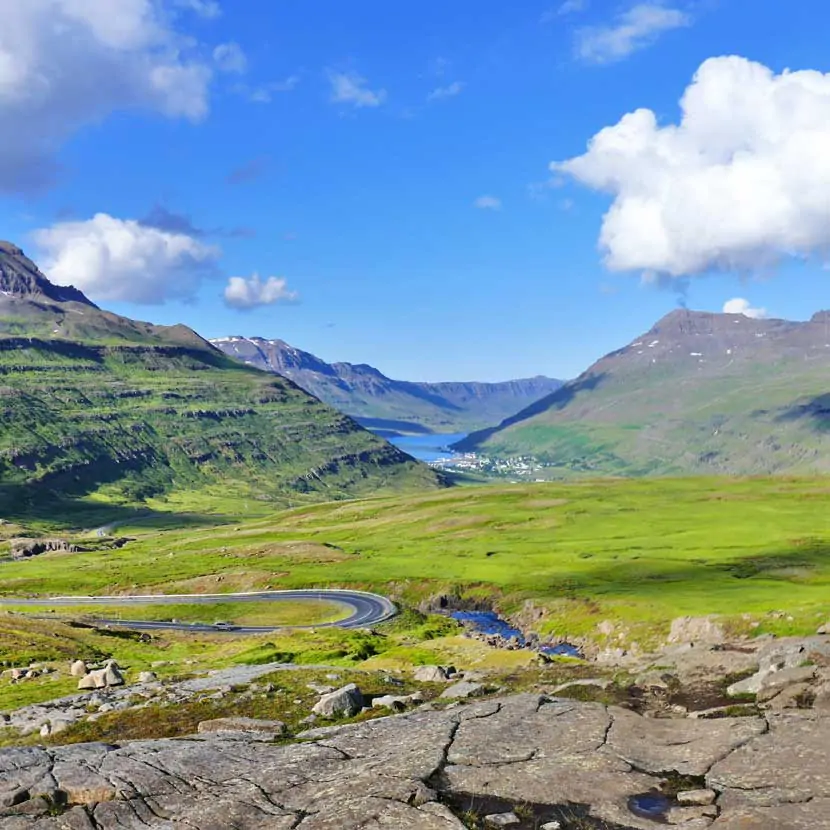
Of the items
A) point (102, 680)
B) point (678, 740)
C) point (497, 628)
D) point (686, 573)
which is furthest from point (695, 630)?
point (678, 740)

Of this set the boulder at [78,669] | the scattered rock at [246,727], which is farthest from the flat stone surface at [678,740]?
the boulder at [78,669]

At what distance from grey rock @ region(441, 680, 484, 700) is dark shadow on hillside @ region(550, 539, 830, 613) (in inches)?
3625

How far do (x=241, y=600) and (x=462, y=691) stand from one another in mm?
133101

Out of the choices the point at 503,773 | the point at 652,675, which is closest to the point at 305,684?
the point at 652,675

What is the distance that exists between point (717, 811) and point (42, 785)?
24.5 metres

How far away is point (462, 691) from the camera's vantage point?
45.4m

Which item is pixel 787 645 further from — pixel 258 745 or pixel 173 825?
pixel 173 825

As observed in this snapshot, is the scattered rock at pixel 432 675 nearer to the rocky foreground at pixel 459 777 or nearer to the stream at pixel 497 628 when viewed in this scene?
the rocky foreground at pixel 459 777

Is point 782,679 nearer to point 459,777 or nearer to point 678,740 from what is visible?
point 678,740

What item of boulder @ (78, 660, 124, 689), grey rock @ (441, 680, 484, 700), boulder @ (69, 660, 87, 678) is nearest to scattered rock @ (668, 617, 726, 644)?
grey rock @ (441, 680, 484, 700)

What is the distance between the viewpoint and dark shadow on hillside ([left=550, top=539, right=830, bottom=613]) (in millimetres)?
141250

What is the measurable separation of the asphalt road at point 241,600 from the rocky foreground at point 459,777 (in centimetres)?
10916

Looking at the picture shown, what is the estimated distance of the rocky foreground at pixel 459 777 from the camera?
25172mm

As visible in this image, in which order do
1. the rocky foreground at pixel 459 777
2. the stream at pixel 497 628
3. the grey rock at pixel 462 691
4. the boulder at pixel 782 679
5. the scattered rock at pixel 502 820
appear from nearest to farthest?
1. the scattered rock at pixel 502 820
2. the rocky foreground at pixel 459 777
3. the boulder at pixel 782 679
4. the grey rock at pixel 462 691
5. the stream at pixel 497 628
